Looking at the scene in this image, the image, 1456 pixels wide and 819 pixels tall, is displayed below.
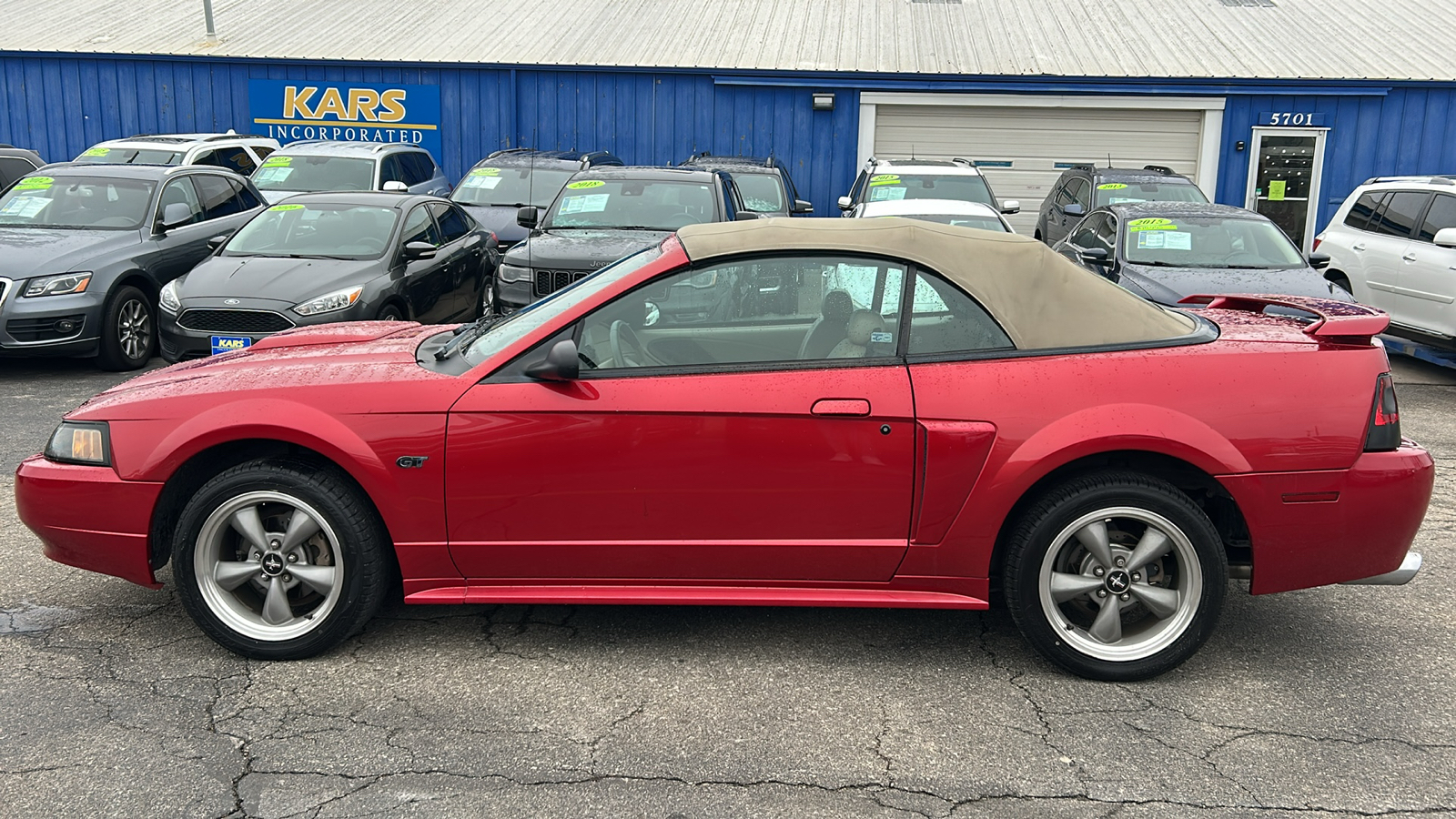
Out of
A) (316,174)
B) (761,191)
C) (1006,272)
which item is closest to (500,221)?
(316,174)

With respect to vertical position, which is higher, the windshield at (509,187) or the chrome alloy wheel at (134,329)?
the windshield at (509,187)

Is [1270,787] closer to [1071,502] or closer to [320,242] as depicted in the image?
[1071,502]

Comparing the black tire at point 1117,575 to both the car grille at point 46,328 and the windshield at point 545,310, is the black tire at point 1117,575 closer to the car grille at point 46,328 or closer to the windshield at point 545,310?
the windshield at point 545,310

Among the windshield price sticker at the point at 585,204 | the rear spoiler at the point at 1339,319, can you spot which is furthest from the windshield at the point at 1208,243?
Answer: the rear spoiler at the point at 1339,319

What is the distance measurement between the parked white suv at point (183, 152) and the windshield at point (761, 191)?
19.1 ft

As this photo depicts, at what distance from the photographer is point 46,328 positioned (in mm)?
8836

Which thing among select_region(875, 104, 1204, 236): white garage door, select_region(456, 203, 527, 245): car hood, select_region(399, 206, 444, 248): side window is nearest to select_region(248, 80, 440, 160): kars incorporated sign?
select_region(456, 203, 527, 245): car hood

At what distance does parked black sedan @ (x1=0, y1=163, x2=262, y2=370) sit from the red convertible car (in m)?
5.62

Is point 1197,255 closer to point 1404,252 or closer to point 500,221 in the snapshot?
point 1404,252

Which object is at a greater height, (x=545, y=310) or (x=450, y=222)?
(x=545, y=310)

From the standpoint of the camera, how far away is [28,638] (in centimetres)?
420

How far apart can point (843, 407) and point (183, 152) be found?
40.4ft

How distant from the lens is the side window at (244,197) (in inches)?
464

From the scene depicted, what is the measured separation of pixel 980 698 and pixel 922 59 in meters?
17.3
